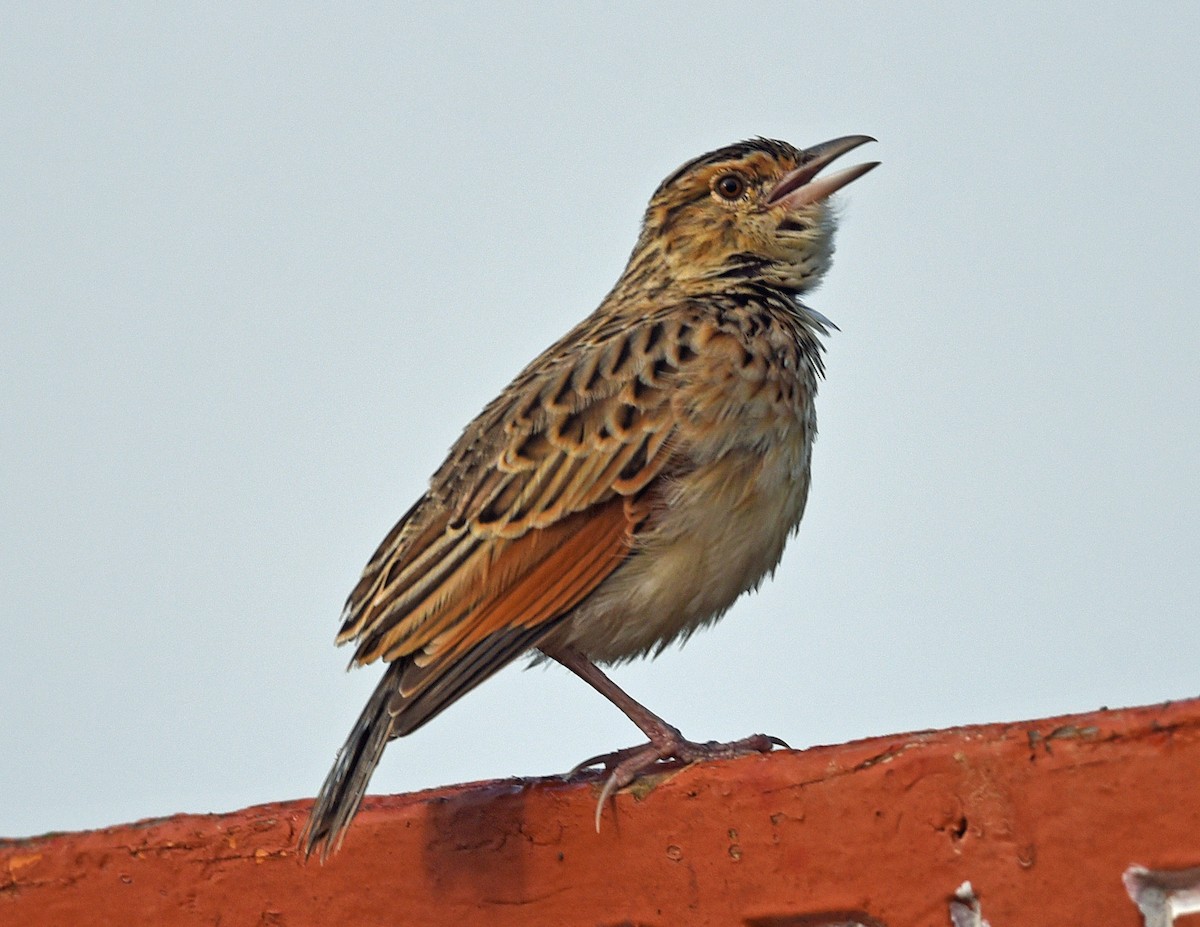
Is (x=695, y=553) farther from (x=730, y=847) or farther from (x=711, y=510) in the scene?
(x=730, y=847)

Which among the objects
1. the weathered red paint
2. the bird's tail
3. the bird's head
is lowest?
the weathered red paint

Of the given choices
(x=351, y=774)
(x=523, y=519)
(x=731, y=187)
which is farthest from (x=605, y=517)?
(x=731, y=187)

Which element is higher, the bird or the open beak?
the open beak

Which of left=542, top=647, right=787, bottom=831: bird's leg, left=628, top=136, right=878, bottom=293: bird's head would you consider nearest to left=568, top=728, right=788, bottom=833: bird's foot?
left=542, top=647, right=787, bottom=831: bird's leg

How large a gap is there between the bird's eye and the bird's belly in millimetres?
1564

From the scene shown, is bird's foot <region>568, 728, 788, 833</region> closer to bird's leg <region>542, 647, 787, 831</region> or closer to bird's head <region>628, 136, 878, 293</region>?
bird's leg <region>542, 647, 787, 831</region>

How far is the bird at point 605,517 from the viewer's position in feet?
18.5

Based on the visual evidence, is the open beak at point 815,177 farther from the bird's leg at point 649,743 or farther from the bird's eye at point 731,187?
the bird's leg at point 649,743

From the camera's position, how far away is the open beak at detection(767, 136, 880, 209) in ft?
24.0

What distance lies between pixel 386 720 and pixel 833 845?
1503mm

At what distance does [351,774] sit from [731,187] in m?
3.33

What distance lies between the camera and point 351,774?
5004 millimetres

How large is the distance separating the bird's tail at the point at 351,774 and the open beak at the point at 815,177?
2695 mm

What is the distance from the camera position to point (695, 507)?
597cm
